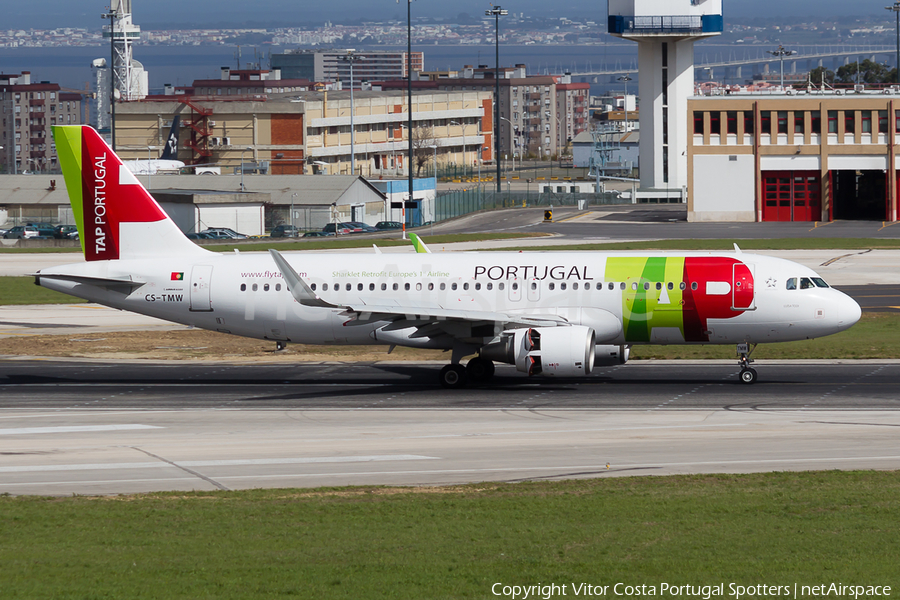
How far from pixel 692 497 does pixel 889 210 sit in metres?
99.4

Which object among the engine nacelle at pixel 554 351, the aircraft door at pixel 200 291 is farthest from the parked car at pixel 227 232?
the engine nacelle at pixel 554 351

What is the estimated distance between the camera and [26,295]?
2635 inches

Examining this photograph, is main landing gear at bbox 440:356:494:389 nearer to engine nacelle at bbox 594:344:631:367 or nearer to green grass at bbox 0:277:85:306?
engine nacelle at bbox 594:344:631:367

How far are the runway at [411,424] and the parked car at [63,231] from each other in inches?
2637

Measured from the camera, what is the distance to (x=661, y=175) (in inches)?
5650

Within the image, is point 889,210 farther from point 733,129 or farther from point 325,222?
point 325,222

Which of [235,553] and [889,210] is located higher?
[889,210]

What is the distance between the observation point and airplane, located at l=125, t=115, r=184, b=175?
483 feet

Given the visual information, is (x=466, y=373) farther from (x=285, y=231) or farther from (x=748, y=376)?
(x=285, y=231)

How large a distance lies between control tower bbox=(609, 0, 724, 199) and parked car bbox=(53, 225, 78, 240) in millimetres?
70230

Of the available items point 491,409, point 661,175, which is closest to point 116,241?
point 491,409

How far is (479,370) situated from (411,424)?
777cm

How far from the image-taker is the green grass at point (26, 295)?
212 ft

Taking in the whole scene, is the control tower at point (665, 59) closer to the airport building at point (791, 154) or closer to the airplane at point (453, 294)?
the airport building at point (791, 154)
